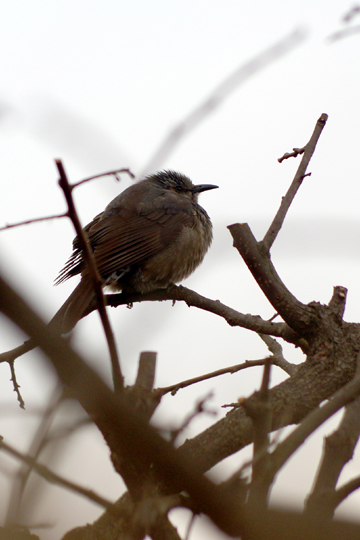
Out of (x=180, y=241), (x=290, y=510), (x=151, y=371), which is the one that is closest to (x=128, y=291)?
(x=180, y=241)

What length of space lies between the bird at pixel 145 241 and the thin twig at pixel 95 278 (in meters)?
2.77

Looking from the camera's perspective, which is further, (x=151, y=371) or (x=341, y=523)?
(x=151, y=371)

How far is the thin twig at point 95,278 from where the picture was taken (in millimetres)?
1498

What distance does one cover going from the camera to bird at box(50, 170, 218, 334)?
481 centimetres

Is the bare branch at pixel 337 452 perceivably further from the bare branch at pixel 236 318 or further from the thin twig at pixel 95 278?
the bare branch at pixel 236 318

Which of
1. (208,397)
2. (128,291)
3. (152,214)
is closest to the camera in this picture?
(208,397)

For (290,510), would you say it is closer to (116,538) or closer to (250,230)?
(116,538)

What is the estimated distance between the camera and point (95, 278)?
1630 millimetres

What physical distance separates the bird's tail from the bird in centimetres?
55

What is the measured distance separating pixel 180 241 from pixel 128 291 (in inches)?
29.1

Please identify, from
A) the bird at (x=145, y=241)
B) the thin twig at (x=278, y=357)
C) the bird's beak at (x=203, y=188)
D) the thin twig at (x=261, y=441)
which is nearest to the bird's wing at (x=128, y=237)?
the bird at (x=145, y=241)

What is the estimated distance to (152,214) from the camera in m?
5.52

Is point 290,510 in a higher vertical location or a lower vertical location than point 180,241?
lower

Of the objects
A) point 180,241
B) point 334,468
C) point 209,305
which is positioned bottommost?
point 334,468
